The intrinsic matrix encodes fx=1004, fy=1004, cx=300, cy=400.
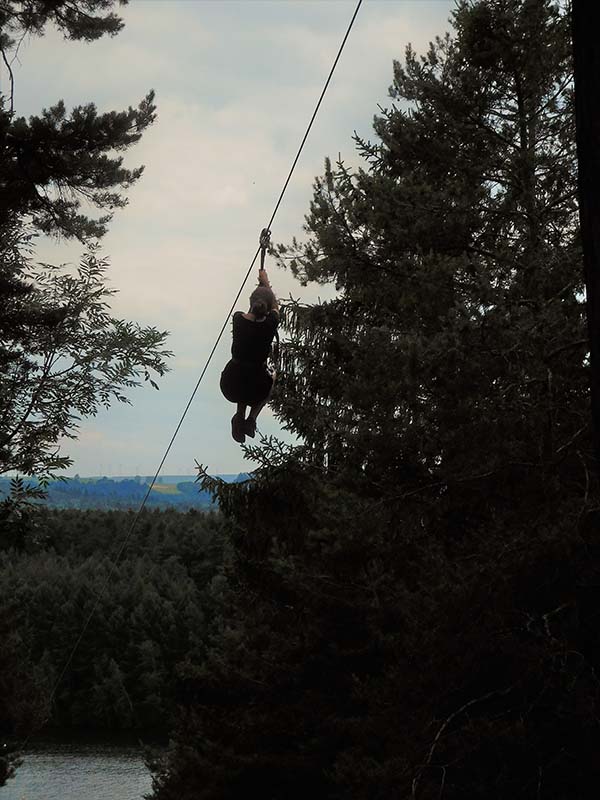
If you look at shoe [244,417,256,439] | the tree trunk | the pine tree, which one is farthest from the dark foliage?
the tree trunk

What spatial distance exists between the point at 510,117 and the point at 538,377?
4089mm

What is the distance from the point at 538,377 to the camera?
8047mm

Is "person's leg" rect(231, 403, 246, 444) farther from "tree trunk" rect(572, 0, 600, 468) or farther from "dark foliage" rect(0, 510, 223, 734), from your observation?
"dark foliage" rect(0, 510, 223, 734)

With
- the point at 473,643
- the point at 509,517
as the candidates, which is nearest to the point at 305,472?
the point at 509,517

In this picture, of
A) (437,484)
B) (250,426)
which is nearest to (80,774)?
(437,484)

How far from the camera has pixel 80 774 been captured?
1777 inches

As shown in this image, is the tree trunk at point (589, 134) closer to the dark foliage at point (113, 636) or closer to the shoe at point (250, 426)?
the shoe at point (250, 426)

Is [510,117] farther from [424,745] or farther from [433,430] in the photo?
[424,745]

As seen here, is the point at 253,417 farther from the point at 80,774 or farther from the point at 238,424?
the point at 80,774

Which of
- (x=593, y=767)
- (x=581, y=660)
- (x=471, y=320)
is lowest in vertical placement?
(x=593, y=767)

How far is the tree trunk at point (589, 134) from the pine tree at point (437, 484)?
438cm

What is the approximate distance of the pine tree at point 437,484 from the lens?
7.30 metres

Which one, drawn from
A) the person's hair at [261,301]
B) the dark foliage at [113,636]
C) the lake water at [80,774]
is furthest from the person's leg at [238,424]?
the dark foliage at [113,636]

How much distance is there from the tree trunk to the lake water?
124ft
